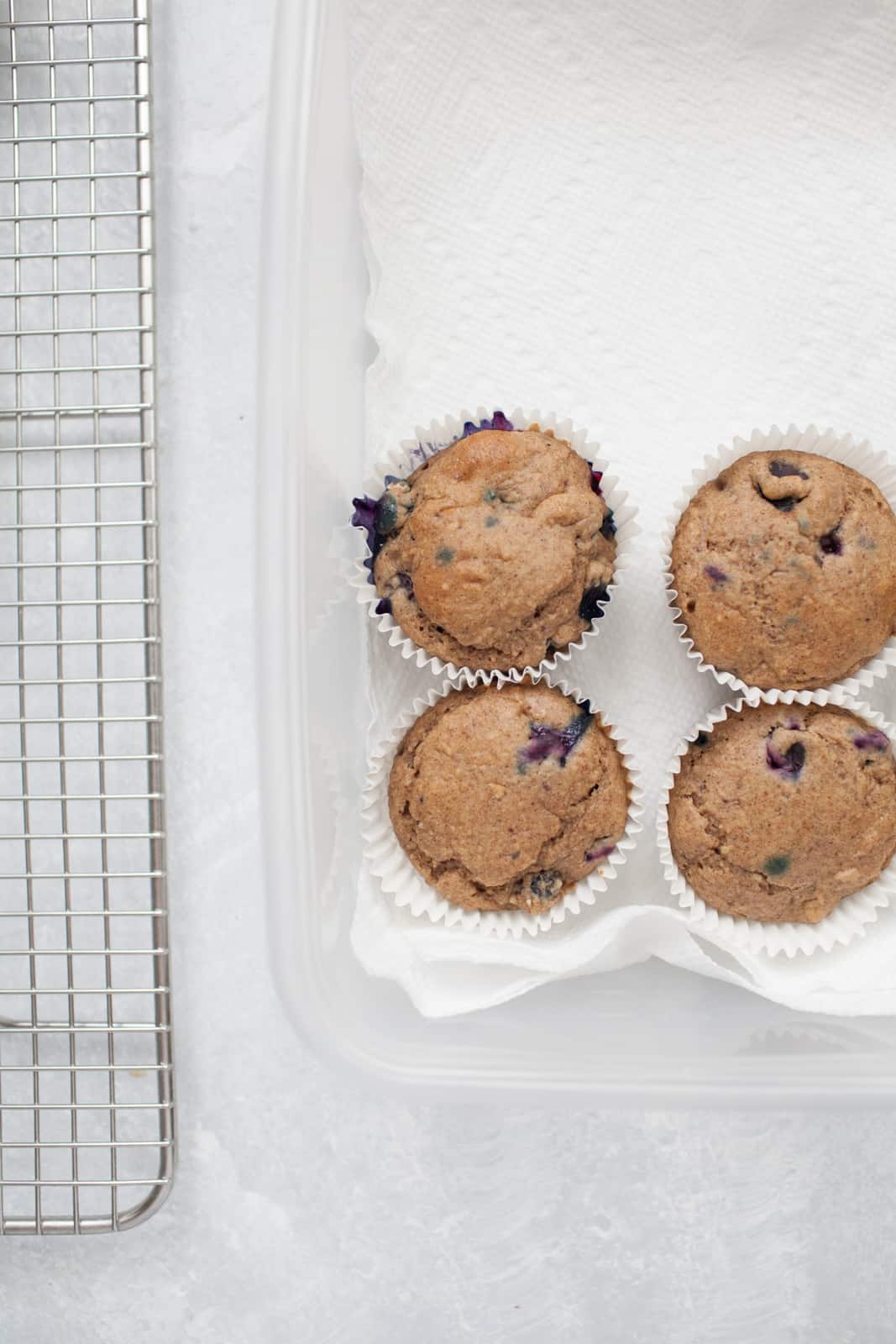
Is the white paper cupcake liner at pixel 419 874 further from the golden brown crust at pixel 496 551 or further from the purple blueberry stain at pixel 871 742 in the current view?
the purple blueberry stain at pixel 871 742

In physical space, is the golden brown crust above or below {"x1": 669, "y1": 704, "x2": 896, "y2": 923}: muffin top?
above

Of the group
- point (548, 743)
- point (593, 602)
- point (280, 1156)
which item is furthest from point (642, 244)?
point (280, 1156)

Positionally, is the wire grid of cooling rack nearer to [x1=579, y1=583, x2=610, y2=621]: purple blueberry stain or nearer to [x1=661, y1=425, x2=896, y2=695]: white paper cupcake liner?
[x1=579, y1=583, x2=610, y2=621]: purple blueberry stain

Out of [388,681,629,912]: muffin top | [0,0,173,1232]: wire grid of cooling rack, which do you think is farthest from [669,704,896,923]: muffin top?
[0,0,173,1232]: wire grid of cooling rack

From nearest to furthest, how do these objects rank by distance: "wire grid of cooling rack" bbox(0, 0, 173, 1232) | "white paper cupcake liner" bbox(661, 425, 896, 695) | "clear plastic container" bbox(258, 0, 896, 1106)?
"clear plastic container" bbox(258, 0, 896, 1106) → "white paper cupcake liner" bbox(661, 425, 896, 695) → "wire grid of cooling rack" bbox(0, 0, 173, 1232)

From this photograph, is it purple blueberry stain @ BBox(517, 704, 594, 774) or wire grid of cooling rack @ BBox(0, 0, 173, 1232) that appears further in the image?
wire grid of cooling rack @ BBox(0, 0, 173, 1232)

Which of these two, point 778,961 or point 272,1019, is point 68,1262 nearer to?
point 272,1019

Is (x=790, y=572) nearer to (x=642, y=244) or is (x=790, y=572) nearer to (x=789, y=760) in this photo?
(x=789, y=760)

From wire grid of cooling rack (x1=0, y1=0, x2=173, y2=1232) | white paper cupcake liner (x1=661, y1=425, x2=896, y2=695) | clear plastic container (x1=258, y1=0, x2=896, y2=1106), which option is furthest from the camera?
wire grid of cooling rack (x1=0, y1=0, x2=173, y2=1232)
